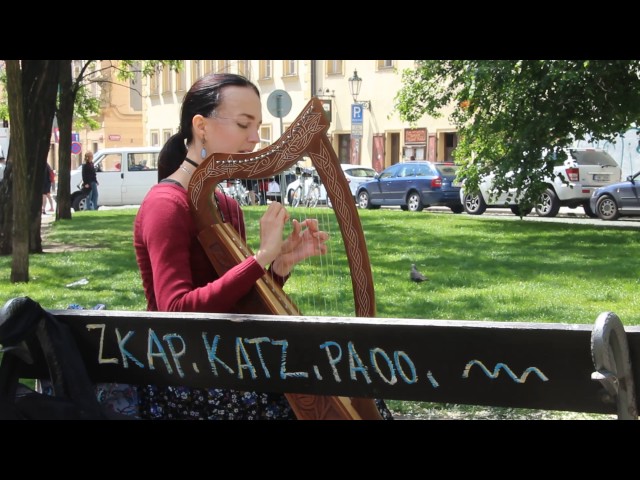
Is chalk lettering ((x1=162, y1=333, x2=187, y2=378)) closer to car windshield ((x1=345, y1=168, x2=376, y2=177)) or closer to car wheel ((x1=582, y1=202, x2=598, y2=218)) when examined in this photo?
car wheel ((x1=582, y1=202, x2=598, y2=218))

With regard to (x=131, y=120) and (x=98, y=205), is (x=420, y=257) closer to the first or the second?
(x=98, y=205)

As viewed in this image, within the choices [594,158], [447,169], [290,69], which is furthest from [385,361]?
[290,69]

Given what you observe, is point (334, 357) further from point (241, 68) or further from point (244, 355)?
point (241, 68)

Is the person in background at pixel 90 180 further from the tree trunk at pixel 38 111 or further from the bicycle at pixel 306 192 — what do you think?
the bicycle at pixel 306 192

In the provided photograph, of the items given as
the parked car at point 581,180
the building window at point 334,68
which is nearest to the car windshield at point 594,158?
the parked car at point 581,180

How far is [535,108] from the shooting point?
15.6 m

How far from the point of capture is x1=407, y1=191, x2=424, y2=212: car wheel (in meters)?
24.3

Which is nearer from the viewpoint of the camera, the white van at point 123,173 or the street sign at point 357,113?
the white van at point 123,173

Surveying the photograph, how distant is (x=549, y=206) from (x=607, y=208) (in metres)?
1.78

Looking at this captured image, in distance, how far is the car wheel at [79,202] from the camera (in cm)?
2666

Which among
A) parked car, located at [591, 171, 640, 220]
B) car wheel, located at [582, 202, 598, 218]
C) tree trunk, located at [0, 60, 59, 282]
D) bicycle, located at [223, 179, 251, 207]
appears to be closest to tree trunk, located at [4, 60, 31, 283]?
tree trunk, located at [0, 60, 59, 282]

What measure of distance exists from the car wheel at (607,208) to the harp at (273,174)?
58.9 feet

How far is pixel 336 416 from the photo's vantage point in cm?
250
